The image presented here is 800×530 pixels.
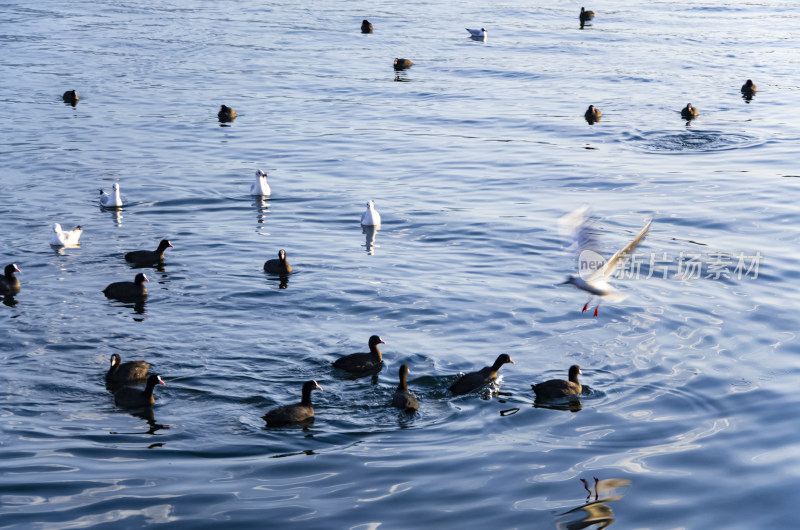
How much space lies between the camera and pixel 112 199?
24531mm

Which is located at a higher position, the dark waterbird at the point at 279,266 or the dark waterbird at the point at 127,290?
the dark waterbird at the point at 279,266

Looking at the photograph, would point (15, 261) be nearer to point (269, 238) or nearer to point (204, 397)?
point (269, 238)

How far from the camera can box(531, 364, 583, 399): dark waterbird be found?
14602 mm

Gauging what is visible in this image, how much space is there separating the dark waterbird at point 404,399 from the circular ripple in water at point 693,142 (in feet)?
58.9

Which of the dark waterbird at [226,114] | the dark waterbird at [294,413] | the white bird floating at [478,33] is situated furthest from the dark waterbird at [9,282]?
the white bird floating at [478,33]

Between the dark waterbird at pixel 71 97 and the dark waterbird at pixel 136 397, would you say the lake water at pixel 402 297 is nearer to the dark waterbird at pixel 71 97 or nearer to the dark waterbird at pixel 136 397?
the dark waterbird at pixel 136 397

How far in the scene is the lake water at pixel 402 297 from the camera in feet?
40.7

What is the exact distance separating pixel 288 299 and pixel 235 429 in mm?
5419

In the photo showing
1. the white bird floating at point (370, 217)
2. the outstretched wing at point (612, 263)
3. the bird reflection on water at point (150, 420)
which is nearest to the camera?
the outstretched wing at point (612, 263)

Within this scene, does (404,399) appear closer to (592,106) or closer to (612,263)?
(612,263)

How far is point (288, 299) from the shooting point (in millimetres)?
18859

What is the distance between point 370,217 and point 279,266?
152 inches

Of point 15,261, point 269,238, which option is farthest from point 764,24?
point 15,261

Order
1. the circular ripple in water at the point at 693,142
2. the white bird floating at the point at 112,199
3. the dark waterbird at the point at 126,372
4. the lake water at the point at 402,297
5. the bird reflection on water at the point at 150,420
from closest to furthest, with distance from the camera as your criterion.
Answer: the lake water at the point at 402,297, the bird reflection on water at the point at 150,420, the dark waterbird at the point at 126,372, the white bird floating at the point at 112,199, the circular ripple in water at the point at 693,142
